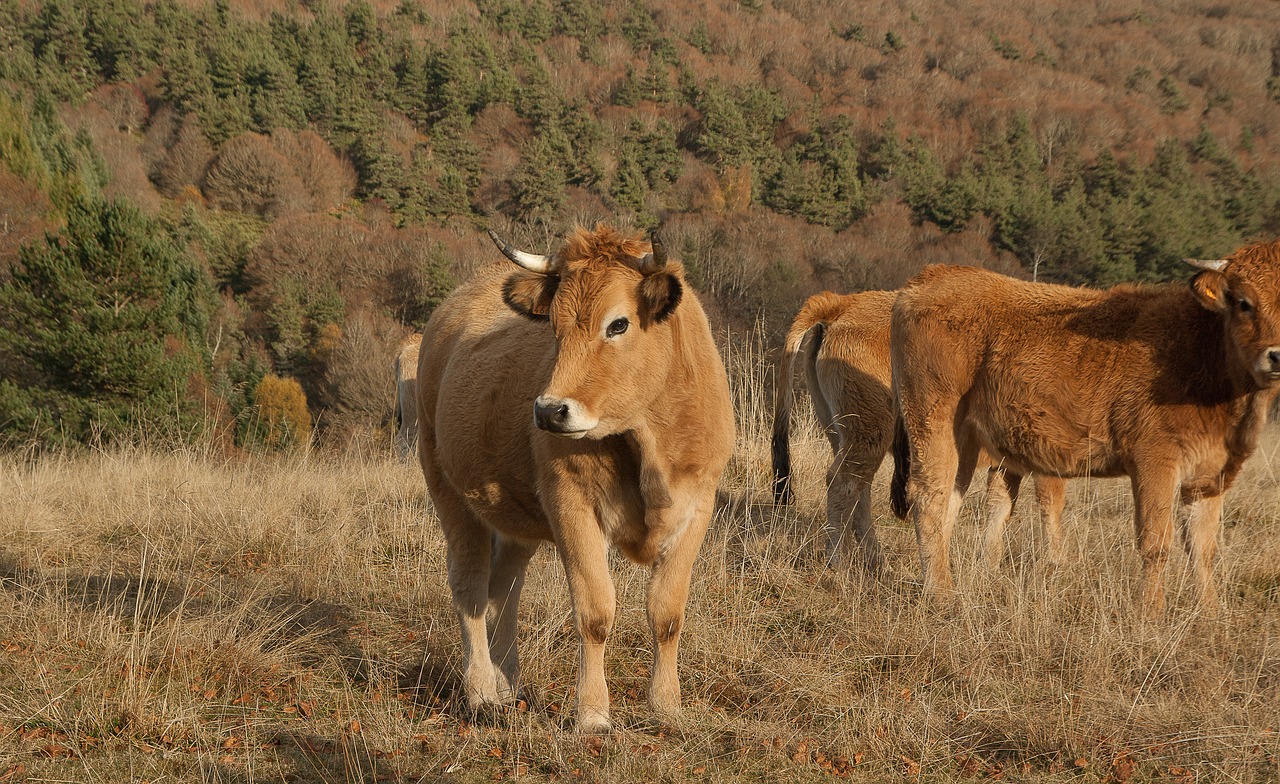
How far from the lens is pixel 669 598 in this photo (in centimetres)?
469

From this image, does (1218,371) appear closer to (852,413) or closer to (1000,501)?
(1000,501)

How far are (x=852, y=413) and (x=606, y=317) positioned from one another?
179 inches

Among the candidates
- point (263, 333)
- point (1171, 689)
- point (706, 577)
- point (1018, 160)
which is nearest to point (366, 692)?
point (706, 577)

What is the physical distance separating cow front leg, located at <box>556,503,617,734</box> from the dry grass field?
14 cm

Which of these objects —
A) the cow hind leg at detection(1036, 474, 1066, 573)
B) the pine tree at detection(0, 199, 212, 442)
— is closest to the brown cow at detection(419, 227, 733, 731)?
the cow hind leg at detection(1036, 474, 1066, 573)

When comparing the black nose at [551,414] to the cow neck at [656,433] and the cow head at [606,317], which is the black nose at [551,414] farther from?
the cow neck at [656,433]

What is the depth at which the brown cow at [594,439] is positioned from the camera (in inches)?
179

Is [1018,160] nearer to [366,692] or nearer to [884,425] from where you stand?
[884,425]

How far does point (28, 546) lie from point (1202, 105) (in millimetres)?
86199

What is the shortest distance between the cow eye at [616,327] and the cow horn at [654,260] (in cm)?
26

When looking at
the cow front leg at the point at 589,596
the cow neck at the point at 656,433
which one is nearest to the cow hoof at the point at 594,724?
the cow front leg at the point at 589,596

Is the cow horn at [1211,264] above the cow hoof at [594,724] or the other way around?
above

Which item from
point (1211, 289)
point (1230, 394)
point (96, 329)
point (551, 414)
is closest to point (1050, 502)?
point (1230, 394)

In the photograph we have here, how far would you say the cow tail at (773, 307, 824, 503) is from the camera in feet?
27.3
